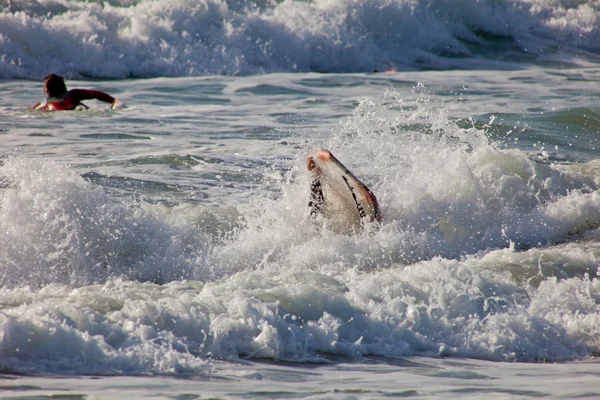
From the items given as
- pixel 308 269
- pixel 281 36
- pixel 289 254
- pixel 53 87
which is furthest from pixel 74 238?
pixel 281 36

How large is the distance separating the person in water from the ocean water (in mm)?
228

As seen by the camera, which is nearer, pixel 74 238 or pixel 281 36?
pixel 74 238

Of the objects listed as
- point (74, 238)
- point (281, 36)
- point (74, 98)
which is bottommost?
point (74, 238)

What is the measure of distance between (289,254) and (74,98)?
7.72 meters

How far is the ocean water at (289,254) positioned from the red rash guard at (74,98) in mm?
219

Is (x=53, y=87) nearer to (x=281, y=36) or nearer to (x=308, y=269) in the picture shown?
(x=308, y=269)

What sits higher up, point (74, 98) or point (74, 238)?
point (74, 98)

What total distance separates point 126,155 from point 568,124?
6330 millimetres

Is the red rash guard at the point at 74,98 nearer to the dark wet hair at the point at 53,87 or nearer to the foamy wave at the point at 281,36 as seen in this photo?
the dark wet hair at the point at 53,87

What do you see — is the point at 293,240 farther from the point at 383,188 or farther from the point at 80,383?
the point at 80,383

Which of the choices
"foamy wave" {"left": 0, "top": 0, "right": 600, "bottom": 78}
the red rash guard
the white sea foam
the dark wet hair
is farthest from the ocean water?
"foamy wave" {"left": 0, "top": 0, "right": 600, "bottom": 78}

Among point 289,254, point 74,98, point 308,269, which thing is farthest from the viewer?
point 74,98

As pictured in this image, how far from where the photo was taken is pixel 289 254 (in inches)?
254

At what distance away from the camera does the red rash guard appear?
42.3 ft
